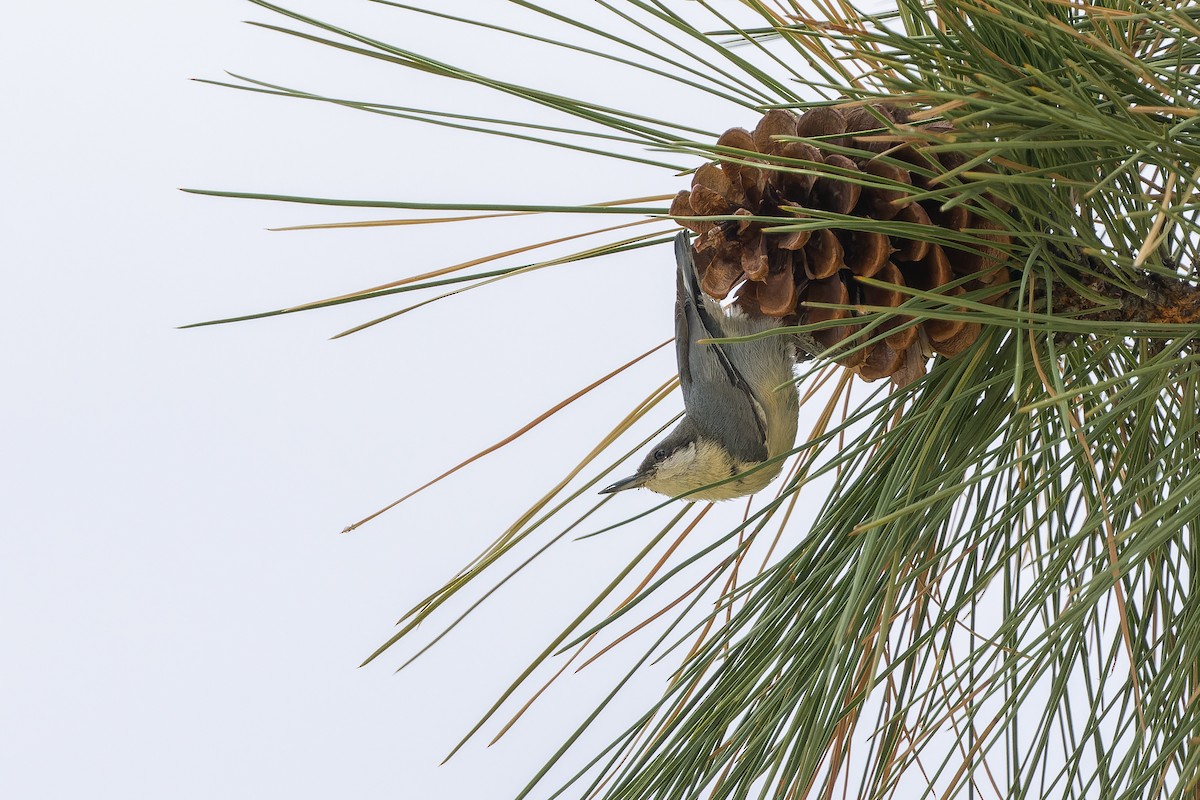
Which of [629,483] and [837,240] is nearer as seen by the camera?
[837,240]

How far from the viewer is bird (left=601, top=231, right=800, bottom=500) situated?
15.0 inches

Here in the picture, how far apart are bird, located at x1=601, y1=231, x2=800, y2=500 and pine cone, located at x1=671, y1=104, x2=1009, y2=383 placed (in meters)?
0.04

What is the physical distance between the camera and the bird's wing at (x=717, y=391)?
1.26ft

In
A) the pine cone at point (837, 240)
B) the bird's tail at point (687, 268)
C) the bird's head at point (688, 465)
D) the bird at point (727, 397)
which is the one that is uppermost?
the pine cone at point (837, 240)

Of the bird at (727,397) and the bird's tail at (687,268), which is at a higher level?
the bird's tail at (687,268)

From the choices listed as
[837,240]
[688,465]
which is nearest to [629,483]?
[688,465]

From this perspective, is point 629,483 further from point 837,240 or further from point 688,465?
point 837,240

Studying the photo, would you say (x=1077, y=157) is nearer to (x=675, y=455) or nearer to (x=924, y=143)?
(x=924, y=143)

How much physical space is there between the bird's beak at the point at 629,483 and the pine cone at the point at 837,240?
0.10 m

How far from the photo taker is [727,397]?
0.39 metres

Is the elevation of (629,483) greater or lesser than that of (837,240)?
lesser

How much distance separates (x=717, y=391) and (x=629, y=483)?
0.22ft

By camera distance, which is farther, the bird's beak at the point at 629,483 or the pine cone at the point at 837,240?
the bird's beak at the point at 629,483

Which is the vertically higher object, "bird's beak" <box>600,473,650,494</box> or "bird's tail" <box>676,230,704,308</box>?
"bird's tail" <box>676,230,704,308</box>
